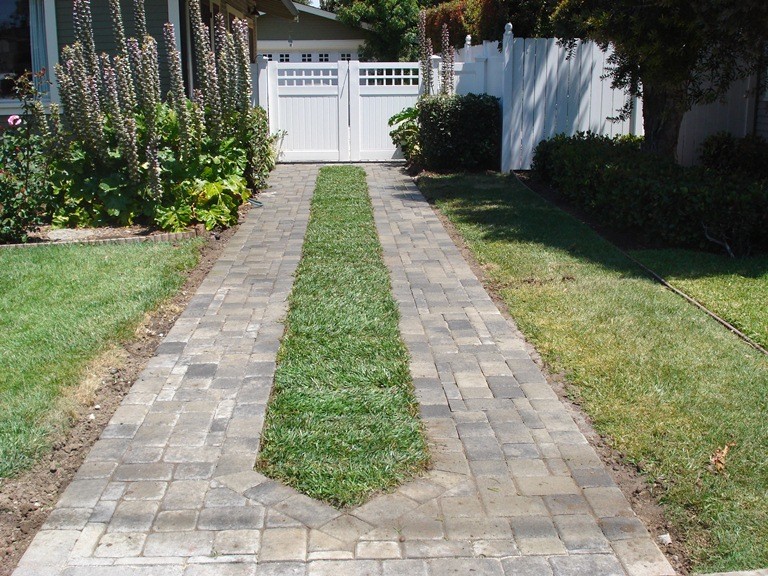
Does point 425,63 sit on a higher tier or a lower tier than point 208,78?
higher

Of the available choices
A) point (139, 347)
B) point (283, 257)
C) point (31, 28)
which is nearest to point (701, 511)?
point (139, 347)

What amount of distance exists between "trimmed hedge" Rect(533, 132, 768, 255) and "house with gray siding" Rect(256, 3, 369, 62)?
20.7 metres

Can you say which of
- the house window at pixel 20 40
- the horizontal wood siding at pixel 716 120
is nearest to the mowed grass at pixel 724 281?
the horizontal wood siding at pixel 716 120

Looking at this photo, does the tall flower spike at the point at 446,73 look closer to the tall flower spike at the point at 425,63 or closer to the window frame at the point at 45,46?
the tall flower spike at the point at 425,63

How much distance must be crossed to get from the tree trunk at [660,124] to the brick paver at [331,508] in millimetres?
5740

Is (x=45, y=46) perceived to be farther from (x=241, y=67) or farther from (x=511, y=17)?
(x=511, y=17)

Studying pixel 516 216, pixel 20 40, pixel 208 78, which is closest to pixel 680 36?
pixel 516 216

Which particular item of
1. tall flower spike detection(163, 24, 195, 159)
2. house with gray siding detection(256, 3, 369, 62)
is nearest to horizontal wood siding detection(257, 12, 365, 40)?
house with gray siding detection(256, 3, 369, 62)

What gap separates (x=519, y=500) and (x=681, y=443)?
976 millimetres

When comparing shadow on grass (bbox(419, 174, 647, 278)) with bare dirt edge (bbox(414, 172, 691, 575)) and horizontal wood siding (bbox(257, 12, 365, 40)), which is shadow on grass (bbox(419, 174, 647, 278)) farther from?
horizontal wood siding (bbox(257, 12, 365, 40))

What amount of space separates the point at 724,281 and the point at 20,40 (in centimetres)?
995

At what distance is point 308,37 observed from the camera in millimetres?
29250

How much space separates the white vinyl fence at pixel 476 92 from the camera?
13.4m

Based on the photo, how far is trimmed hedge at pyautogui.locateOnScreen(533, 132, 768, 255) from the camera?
25.1 ft
